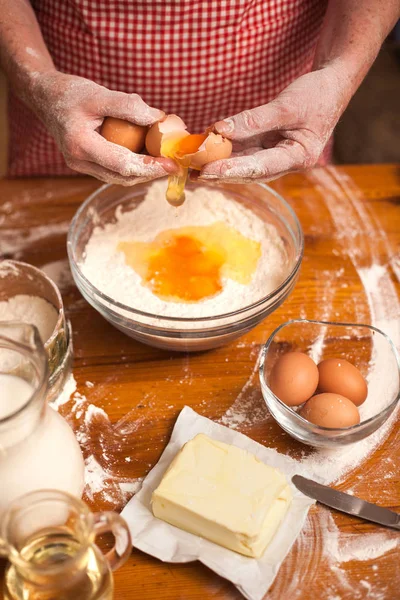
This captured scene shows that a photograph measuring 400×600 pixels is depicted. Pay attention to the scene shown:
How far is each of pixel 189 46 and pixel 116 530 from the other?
48.2 inches

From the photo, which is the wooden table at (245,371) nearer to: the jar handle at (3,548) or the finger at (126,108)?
the jar handle at (3,548)

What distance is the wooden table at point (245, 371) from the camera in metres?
1.05

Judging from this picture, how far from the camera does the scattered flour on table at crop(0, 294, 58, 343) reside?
136 centimetres

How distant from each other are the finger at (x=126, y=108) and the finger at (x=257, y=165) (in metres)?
0.16

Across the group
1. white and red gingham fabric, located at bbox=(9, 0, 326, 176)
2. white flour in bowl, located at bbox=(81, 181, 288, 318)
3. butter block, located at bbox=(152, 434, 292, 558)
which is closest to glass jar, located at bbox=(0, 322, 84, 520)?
butter block, located at bbox=(152, 434, 292, 558)

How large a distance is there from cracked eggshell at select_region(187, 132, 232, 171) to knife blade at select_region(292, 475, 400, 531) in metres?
0.64

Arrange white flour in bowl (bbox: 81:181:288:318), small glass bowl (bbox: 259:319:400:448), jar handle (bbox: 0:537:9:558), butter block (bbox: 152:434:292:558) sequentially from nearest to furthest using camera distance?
jar handle (bbox: 0:537:9:558) < butter block (bbox: 152:434:292:558) < small glass bowl (bbox: 259:319:400:448) < white flour in bowl (bbox: 81:181:288:318)

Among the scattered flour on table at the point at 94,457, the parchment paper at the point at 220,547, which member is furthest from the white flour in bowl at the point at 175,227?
the parchment paper at the point at 220,547

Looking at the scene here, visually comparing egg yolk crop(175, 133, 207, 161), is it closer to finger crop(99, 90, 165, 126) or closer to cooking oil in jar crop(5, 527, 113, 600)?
finger crop(99, 90, 165, 126)

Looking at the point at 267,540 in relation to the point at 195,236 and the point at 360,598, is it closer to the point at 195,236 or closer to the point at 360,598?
the point at 360,598

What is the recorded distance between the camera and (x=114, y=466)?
1208 millimetres

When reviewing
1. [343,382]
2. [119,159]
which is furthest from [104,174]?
[343,382]

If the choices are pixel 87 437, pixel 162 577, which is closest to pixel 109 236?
pixel 87 437

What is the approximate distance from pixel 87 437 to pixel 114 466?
0.09 m
